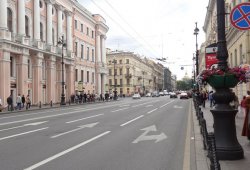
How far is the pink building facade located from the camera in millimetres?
44531

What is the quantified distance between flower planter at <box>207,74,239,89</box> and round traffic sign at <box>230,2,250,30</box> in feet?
5.45

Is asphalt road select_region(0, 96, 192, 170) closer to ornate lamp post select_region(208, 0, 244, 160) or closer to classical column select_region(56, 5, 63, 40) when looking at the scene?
ornate lamp post select_region(208, 0, 244, 160)

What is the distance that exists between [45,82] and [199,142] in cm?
4552

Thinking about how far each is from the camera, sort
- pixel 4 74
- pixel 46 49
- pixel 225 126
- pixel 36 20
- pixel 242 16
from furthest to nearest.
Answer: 1. pixel 46 49
2. pixel 36 20
3. pixel 4 74
4. pixel 225 126
5. pixel 242 16

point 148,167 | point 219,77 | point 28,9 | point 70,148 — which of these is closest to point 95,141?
point 70,148

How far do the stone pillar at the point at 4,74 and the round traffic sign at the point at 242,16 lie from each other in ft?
125

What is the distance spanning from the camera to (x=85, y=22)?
74500 mm

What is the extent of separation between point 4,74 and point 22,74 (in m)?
4.45

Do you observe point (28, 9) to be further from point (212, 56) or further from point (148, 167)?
point (148, 167)

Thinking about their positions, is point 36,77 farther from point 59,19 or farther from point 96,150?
point 96,150

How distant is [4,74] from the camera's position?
140 ft

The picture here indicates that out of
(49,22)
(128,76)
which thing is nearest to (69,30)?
(49,22)

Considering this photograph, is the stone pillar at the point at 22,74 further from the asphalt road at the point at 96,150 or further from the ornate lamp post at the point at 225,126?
the ornate lamp post at the point at 225,126

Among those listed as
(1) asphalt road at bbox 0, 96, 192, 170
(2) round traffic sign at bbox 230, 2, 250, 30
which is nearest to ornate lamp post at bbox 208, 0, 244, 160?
(1) asphalt road at bbox 0, 96, 192, 170
